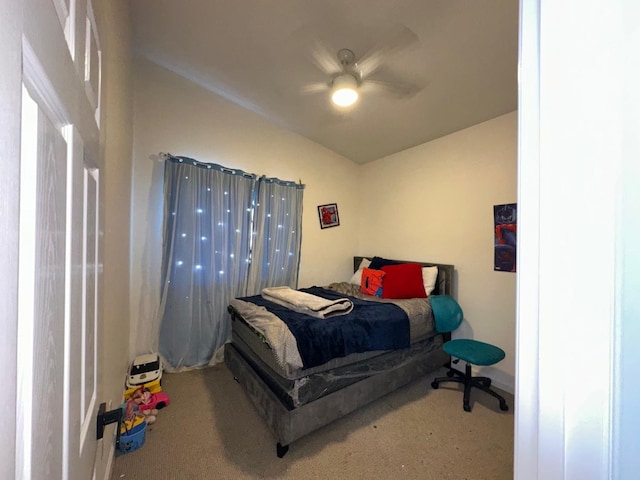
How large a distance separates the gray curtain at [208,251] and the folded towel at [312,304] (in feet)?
2.36


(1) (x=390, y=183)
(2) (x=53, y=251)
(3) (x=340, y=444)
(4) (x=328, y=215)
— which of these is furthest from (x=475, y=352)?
(2) (x=53, y=251)

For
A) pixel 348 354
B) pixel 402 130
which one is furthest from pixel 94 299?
pixel 402 130

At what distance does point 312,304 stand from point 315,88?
2.01 metres

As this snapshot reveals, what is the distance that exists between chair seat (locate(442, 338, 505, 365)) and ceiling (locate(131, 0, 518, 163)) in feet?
7.13

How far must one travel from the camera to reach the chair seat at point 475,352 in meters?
2.04

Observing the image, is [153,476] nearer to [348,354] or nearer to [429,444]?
[348,354]

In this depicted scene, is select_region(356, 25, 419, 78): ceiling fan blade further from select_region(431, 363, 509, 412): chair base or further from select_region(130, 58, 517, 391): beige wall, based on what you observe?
select_region(431, 363, 509, 412): chair base

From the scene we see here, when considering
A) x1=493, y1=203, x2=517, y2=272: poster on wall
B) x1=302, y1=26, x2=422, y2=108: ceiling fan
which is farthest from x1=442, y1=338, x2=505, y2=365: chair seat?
x1=302, y1=26, x2=422, y2=108: ceiling fan

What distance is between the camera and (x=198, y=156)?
2.85 meters

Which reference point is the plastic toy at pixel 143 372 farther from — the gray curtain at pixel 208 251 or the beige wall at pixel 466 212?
the beige wall at pixel 466 212

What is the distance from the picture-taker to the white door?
33 centimetres

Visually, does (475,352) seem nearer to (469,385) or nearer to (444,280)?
(469,385)

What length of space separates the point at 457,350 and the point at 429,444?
0.79 metres

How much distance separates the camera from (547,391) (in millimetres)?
382
